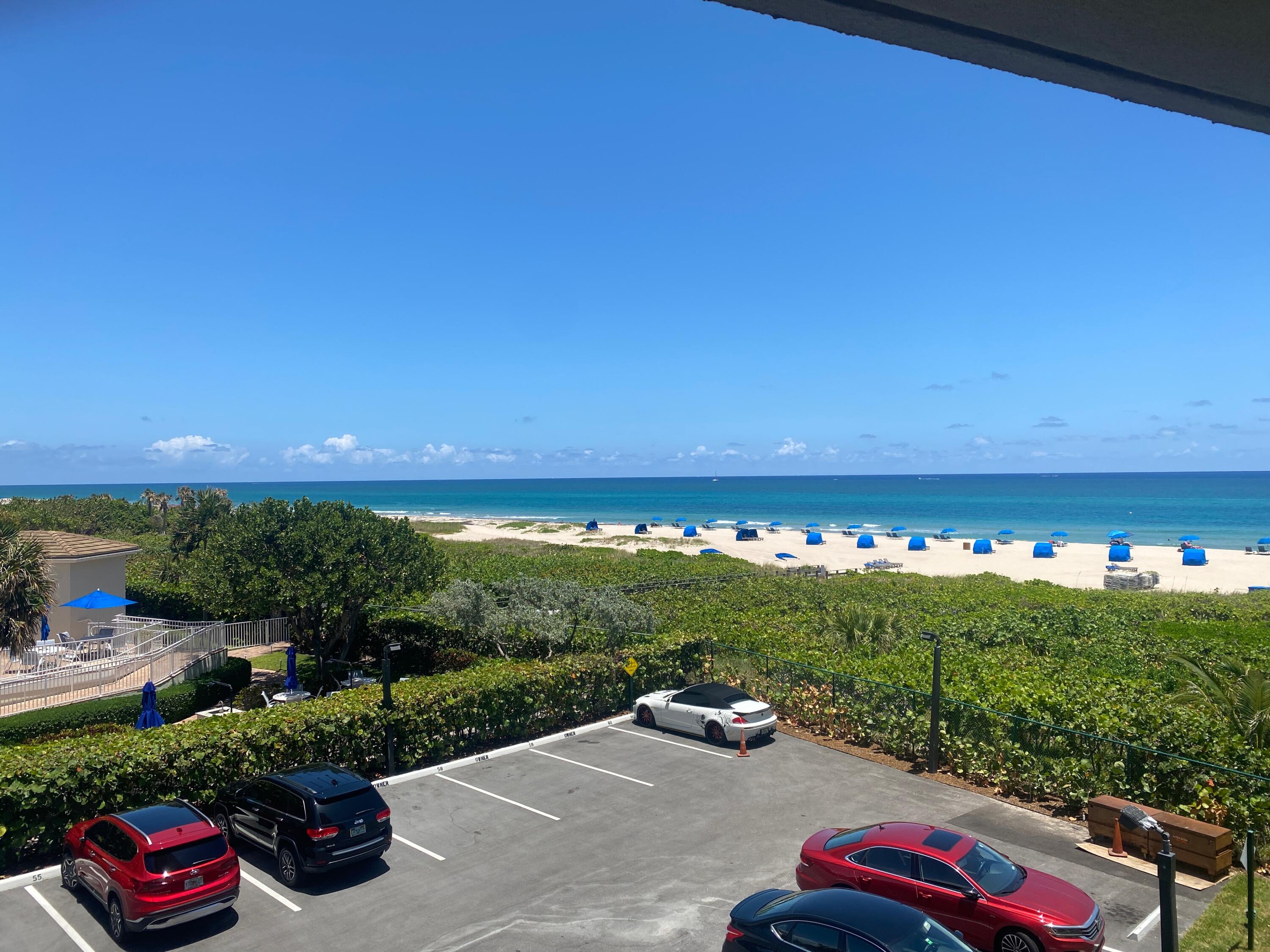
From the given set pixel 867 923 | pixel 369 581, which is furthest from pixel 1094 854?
pixel 369 581

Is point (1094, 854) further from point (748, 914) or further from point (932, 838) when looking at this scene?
point (748, 914)

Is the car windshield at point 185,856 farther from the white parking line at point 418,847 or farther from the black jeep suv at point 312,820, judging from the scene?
the white parking line at point 418,847

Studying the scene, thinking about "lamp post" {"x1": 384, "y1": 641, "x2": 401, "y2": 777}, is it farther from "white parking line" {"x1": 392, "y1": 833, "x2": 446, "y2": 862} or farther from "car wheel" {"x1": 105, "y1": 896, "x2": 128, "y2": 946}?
"car wheel" {"x1": 105, "y1": 896, "x2": 128, "y2": 946}

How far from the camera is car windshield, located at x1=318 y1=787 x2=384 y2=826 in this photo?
1280cm

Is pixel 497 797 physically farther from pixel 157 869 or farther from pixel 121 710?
pixel 121 710

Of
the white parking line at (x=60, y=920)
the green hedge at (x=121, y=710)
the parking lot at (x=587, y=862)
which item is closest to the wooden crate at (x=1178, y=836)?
the parking lot at (x=587, y=862)

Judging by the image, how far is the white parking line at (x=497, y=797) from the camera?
15836 mm

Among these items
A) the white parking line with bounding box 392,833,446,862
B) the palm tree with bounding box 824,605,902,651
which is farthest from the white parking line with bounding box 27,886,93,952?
the palm tree with bounding box 824,605,902,651

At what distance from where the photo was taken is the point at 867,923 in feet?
28.8

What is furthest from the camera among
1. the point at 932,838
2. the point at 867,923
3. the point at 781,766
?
the point at 781,766

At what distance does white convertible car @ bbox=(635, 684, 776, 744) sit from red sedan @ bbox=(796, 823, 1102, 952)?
7.42m

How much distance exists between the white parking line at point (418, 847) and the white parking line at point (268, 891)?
2292mm

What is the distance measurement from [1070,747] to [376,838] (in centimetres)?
1303

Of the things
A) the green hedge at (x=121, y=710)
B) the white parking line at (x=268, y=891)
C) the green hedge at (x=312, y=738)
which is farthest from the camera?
the green hedge at (x=121, y=710)
